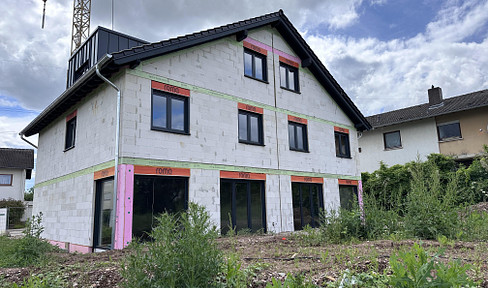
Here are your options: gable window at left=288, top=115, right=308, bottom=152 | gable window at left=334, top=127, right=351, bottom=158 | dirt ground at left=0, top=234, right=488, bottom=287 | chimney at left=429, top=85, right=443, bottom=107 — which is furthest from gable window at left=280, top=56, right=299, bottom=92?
chimney at left=429, top=85, right=443, bottom=107

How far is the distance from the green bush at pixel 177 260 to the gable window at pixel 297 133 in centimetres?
1036

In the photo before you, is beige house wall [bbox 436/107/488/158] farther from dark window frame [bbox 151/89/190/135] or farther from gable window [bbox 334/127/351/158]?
dark window frame [bbox 151/89/190/135]

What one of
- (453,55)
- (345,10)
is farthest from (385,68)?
(453,55)

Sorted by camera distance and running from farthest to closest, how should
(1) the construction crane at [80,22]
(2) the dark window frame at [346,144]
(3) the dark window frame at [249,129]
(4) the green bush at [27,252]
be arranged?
(1) the construction crane at [80,22] → (2) the dark window frame at [346,144] → (3) the dark window frame at [249,129] → (4) the green bush at [27,252]

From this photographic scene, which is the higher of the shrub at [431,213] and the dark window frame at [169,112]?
the dark window frame at [169,112]

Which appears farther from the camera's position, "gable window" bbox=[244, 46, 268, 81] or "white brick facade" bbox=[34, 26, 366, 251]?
"gable window" bbox=[244, 46, 268, 81]

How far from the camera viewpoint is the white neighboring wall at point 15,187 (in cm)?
2973

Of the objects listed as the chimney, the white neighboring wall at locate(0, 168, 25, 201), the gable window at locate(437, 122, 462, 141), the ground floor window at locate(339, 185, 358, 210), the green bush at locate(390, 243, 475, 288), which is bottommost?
the green bush at locate(390, 243, 475, 288)

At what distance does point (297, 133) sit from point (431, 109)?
12732 mm

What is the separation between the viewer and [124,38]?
1280cm

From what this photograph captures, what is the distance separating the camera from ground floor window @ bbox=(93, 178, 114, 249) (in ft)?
30.7

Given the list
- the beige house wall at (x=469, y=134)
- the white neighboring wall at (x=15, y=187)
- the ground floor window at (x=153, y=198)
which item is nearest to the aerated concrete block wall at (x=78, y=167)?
the ground floor window at (x=153, y=198)

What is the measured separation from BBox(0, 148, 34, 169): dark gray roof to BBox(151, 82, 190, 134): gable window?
84.3 feet

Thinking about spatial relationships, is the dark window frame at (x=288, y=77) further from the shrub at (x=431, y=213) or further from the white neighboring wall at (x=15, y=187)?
the white neighboring wall at (x=15, y=187)
